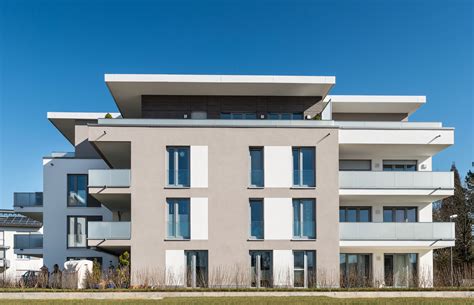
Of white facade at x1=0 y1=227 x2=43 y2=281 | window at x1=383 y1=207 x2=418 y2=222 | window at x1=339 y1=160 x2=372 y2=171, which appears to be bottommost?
white facade at x1=0 y1=227 x2=43 y2=281

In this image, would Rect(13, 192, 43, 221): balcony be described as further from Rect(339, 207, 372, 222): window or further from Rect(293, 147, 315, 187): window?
Rect(339, 207, 372, 222): window

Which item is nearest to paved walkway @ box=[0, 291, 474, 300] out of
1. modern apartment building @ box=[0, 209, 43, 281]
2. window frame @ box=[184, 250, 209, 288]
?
window frame @ box=[184, 250, 209, 288]

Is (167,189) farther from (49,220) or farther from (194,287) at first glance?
(49,220)

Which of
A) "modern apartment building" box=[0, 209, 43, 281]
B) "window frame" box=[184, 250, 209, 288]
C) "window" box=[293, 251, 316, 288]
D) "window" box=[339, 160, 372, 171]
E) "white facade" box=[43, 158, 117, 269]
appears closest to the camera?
"window frame" box=[184, 250, 209, 288]

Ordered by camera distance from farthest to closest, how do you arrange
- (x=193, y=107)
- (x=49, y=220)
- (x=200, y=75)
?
1. (x=49, y=220)
2. (x=193, y=107)
3. (x=200, y=75)

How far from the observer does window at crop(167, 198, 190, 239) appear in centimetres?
2673

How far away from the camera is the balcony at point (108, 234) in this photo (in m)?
26.4

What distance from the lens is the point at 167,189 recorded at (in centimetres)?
2684

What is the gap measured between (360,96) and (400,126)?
3.91 metres

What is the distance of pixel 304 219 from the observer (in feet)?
89.1

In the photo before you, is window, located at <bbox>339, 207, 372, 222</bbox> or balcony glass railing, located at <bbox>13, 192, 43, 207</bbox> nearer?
window, located at <bbox>339, 207, 372, 222</bbox>

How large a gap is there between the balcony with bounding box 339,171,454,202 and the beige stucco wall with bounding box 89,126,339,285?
1.09 meters

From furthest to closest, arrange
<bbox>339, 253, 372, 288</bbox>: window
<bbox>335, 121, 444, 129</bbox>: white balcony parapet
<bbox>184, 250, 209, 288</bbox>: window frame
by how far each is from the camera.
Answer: <bbox>339, 253, 372, 288</bbox>: window → <bbox>335, 121, 444, 129</bbox>: white balcony parapet → <bbox>184, 250, 209, 288</bbox>: window frame

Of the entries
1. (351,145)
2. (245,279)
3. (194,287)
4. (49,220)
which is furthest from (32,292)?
(351,145)
